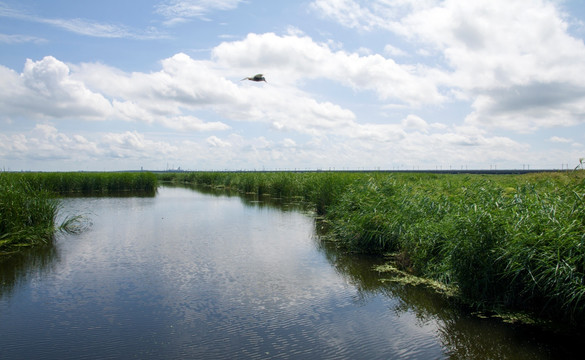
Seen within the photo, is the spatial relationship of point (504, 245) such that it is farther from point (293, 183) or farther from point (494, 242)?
point (293, 183)

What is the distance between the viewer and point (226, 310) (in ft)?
20.4

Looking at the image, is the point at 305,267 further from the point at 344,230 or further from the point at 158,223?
the point at 158,223

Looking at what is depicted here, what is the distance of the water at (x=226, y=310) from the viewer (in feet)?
16.3

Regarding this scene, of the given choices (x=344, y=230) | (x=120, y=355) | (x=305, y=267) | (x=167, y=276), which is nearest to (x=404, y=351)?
(x=120, y=355)

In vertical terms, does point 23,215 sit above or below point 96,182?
below

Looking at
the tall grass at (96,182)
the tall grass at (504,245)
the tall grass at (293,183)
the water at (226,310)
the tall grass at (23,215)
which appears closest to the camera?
the water at (226,310)

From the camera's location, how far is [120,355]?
475 centimetres

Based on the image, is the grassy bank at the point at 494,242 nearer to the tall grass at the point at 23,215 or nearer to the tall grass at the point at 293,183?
the tall grass at the point at 293,183

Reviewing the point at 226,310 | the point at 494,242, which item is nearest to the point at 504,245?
the point at 494,242

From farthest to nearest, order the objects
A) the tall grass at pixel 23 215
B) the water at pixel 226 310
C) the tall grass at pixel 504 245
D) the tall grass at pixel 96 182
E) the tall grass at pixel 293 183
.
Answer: the tall grass at pixel 96 182, the tall grass at pixel 293 183, the tall grass at pixel 23 215, the tall grass at pixel 504 245, the water at pixel 226 310

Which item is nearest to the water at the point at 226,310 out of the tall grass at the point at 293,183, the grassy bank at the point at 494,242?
the grassy bank at the point at 494,242

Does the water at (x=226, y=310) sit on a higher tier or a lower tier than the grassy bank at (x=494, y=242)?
lower

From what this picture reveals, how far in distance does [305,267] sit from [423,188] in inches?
175

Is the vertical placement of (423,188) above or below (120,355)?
above
